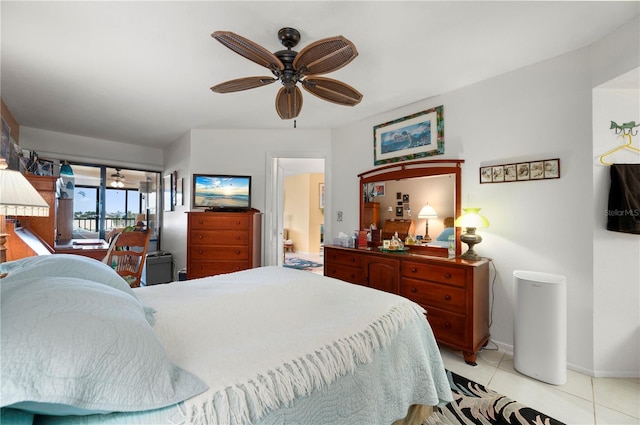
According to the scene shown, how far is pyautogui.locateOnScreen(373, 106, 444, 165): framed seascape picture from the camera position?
2.93m

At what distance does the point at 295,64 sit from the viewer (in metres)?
1.70

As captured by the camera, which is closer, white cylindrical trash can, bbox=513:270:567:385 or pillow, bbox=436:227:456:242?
white cylindrical trash can, bbox=513:270:567:385

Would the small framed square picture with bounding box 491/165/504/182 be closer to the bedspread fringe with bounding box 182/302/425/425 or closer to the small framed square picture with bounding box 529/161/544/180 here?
the small framed square picture with bounding box 529/161/544/180

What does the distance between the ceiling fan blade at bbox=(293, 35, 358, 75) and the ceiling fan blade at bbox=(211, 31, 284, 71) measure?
0.14m

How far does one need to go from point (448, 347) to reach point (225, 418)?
244 centimetres

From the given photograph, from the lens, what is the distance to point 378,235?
10.9ft

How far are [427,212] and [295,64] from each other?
2.04 meters

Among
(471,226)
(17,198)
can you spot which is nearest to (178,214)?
(17,198)

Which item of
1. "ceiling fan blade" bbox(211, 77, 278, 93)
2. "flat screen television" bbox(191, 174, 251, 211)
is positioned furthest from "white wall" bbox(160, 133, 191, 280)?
"ceiling fan blade" bbox(211, 77, 278, 93)

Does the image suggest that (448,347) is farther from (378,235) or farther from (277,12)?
(277,12)

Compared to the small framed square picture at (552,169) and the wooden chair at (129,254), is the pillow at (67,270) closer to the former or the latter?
the wooden chair at (129,254)

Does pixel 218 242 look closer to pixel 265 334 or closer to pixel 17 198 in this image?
pixel 17 198

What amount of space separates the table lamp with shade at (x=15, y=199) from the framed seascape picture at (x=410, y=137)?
10.0 ft

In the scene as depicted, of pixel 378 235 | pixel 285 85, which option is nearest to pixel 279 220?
pixel 378 235
